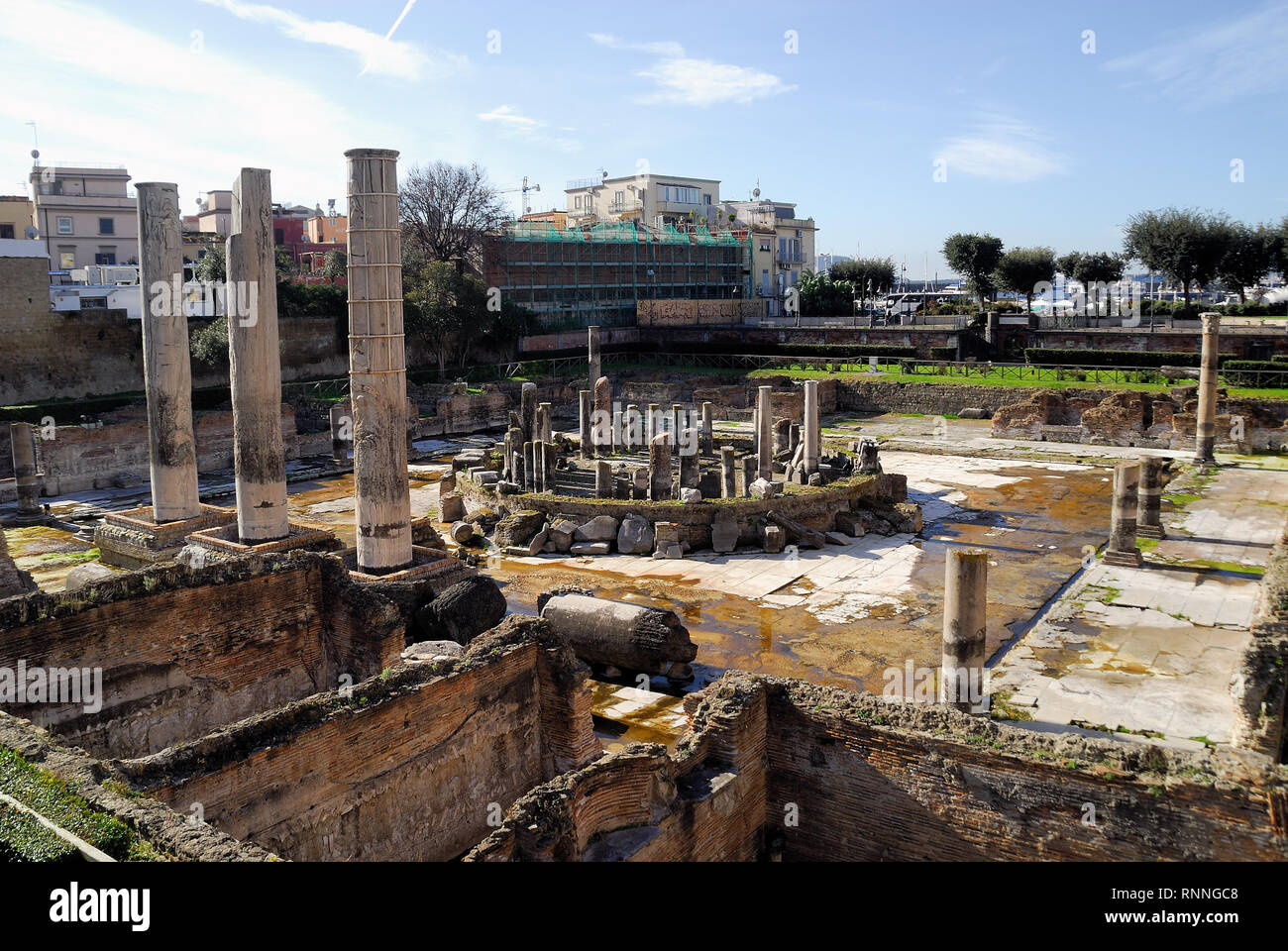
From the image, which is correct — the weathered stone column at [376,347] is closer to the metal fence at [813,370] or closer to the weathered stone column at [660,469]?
the weathered stone column at [660,469]

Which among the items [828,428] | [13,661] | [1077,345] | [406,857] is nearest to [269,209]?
[13,661]

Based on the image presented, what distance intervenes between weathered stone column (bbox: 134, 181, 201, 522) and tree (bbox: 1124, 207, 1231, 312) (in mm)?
47598

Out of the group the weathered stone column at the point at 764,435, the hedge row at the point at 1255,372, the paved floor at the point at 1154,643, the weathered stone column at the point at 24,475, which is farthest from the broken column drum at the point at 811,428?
the hedge row at the point at 1255,372

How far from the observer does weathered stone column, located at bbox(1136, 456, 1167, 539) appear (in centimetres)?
2116

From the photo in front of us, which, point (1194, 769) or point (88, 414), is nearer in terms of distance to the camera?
point (1194, 769)

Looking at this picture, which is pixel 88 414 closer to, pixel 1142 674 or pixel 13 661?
pixel 13 661

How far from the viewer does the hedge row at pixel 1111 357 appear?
40.3m

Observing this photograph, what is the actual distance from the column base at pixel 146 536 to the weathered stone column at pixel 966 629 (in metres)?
11.0

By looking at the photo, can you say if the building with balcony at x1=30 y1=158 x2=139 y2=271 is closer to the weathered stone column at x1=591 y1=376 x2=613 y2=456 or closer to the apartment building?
the apartment building

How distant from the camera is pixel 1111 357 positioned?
4203 centimetres

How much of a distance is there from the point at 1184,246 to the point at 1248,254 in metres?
3.83

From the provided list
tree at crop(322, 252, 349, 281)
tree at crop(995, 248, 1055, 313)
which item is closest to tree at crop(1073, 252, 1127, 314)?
tree at crop(995, 248, 1055, 313)
